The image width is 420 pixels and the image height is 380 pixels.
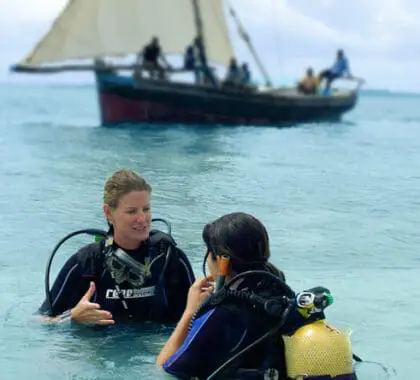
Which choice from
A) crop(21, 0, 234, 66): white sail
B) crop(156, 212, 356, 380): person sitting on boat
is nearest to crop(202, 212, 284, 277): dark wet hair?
crop(156, 212, 356, 380): person sitting on boat

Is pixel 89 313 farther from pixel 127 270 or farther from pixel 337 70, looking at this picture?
pixel 337 70

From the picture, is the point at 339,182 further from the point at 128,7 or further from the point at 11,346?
the point at 128,7

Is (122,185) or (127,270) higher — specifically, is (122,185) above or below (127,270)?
above

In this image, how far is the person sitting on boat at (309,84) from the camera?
3669cm

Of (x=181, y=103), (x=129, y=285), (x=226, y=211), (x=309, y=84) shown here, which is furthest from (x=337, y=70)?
(x=129, y=285)

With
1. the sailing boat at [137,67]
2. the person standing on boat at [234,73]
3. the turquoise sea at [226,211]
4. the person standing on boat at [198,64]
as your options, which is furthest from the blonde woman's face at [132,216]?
the person standing on boat at [234,73]

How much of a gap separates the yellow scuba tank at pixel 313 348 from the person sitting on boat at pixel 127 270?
1108 mm

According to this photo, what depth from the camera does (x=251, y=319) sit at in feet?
10.4

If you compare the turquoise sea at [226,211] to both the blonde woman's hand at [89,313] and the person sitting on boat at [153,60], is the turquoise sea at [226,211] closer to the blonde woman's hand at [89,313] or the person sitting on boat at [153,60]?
the blonde woman's hand at [89,313]

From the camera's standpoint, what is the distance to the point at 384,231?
982 cm

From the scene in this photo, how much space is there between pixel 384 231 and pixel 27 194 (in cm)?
571

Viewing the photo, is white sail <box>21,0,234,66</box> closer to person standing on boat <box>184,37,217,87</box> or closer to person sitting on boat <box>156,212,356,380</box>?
person standing on boat <box>184,37,217,87</box>

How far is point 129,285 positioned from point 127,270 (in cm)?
9

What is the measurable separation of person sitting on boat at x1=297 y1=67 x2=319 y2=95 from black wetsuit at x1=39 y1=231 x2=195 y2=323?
3297cm
